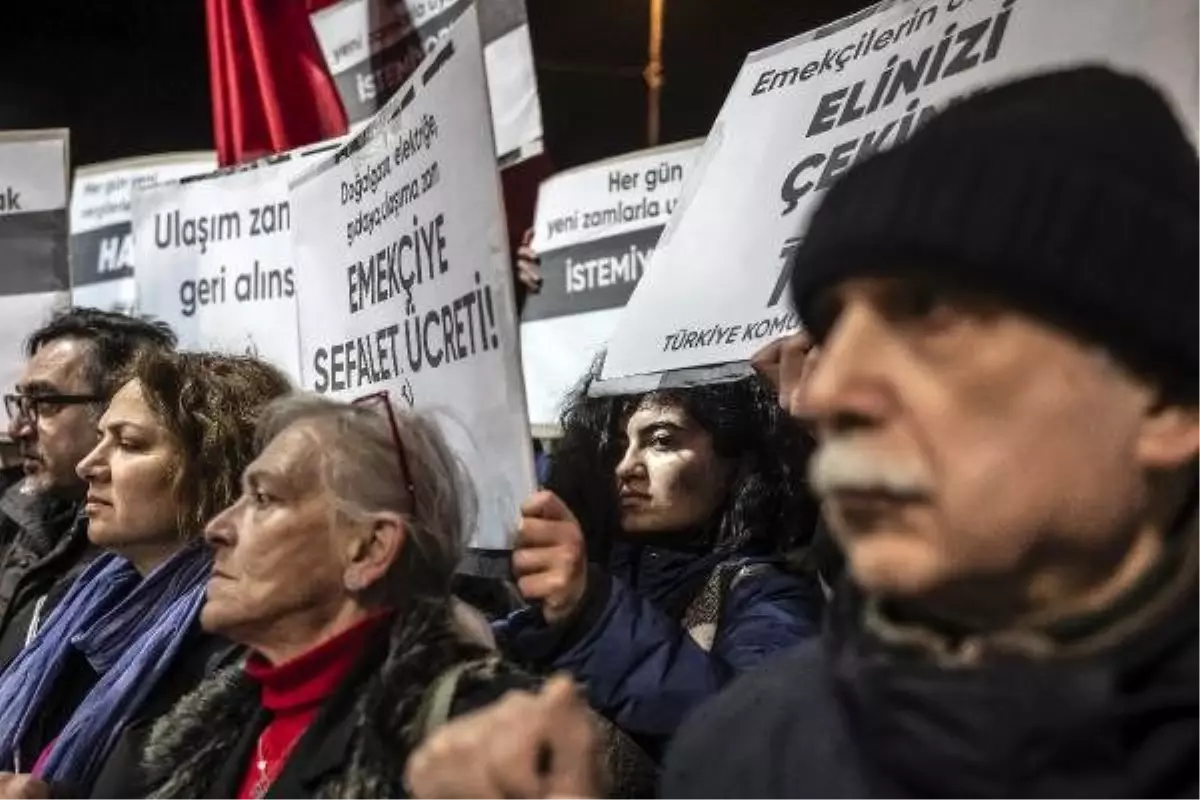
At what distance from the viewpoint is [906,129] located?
5.28ft

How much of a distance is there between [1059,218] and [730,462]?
1508 millimetres

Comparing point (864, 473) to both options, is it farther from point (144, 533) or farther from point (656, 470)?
point (144, 533)

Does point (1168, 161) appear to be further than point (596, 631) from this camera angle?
No

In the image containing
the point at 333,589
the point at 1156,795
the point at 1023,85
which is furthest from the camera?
the point at 333,589

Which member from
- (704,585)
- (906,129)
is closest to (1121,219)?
(906,129)

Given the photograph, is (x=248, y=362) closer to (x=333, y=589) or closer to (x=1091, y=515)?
(x=333, y=589)

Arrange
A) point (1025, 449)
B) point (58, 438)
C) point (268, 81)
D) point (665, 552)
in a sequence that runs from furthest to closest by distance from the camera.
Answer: point (268, 81) → point (58, 438) → point (665, 552) → point (1025, 449)

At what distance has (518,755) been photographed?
0.96 m

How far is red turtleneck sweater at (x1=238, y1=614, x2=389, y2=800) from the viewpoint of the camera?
171cm

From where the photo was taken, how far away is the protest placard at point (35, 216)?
372 centimetres

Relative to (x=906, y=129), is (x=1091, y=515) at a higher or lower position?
lower

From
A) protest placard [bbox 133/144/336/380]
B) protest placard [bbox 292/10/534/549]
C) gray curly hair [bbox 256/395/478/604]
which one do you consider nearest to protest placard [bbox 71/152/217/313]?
protest placard [bbox 133/144/336/380]

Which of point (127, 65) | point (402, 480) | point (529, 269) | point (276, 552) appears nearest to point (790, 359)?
point (402, 480)

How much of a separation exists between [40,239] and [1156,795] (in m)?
3.43
